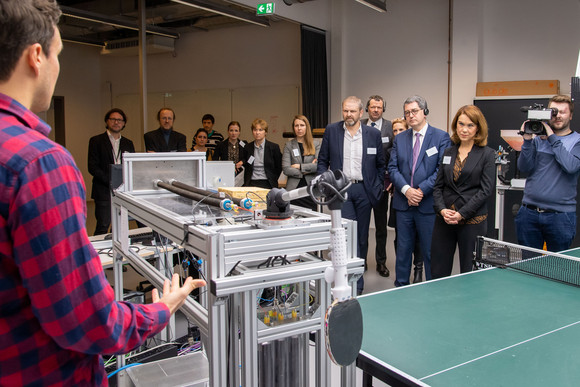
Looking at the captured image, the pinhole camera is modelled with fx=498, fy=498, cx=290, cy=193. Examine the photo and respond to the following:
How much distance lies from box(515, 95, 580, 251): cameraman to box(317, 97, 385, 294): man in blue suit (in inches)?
41.6

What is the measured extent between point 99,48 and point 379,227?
7.47 meters

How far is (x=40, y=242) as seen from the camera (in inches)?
29.5

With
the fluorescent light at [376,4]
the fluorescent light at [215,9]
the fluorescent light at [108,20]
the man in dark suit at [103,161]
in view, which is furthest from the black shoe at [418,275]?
the fluorescent light at [108,20]

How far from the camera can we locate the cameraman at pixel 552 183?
3.05 metres

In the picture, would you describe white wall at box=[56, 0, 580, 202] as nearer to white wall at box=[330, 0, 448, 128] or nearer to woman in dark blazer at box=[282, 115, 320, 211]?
white wall at box=[330, 0, 448, 128]

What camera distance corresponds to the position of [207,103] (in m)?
8.35

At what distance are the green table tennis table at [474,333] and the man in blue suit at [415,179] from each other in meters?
1.31

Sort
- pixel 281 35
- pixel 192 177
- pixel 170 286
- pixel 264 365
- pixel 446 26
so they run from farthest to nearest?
pixel 281 35 < pixel 446 26 < pixel 192 177 < pixel 264 365 < pixel 170 286

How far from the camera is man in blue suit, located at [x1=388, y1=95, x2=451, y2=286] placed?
11.5 feet

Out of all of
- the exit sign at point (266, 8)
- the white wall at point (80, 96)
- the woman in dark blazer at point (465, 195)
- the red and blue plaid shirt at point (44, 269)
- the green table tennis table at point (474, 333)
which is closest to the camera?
the red and blue plaid shirt at point (44, 269)

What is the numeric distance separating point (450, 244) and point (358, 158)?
1042 mm

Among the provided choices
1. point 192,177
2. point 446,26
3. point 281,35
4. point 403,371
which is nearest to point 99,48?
point 281,35

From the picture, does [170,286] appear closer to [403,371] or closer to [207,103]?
[403,371]

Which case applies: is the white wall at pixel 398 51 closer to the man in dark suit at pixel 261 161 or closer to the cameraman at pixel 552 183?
the man in dark suit at pixel 261 161
